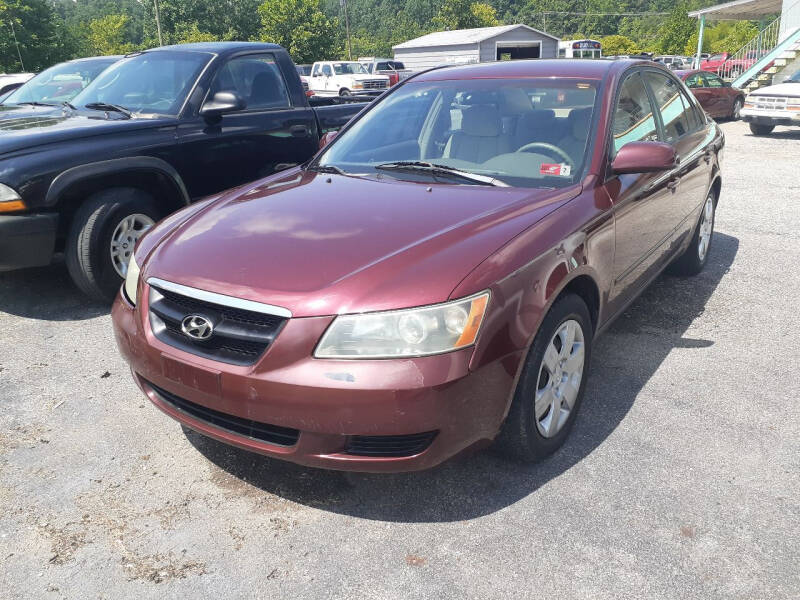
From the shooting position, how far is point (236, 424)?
259cm

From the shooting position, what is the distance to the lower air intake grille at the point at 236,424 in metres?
2.48

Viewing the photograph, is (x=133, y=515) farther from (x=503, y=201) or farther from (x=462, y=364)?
(x=503, y=201)

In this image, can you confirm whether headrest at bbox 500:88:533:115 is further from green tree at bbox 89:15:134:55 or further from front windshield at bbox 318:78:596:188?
green tree at bbox 89:15:134:55

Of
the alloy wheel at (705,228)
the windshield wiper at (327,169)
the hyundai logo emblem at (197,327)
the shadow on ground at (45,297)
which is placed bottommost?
the shadow on ground at (45,297)

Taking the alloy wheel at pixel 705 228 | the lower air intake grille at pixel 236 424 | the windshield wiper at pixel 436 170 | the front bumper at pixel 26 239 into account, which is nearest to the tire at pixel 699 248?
the alloy wheel at pixel 705 228

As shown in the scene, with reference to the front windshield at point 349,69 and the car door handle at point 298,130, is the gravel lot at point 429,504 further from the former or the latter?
the front windshield at point 349,69

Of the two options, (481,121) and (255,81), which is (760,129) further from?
(481,121)

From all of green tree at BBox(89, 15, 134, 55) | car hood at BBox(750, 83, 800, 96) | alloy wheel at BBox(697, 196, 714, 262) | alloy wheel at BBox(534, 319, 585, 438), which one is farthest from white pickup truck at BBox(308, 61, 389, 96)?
green tree at BBox(89, 15, 134, 55)

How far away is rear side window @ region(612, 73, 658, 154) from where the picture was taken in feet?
11.7

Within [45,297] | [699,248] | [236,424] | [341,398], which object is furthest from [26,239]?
[699,248]

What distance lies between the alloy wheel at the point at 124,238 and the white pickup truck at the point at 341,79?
2654 centimetres

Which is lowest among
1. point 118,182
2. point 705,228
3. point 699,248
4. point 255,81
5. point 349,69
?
point 699,248

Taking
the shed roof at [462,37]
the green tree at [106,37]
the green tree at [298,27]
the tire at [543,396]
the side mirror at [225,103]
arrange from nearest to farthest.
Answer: the tire at [543,396] < the side mirror at [225,103] < the green tree at [298,27] < the shed roof at [462,37] < the green tree at [106,37]

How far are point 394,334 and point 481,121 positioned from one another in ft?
5.83
